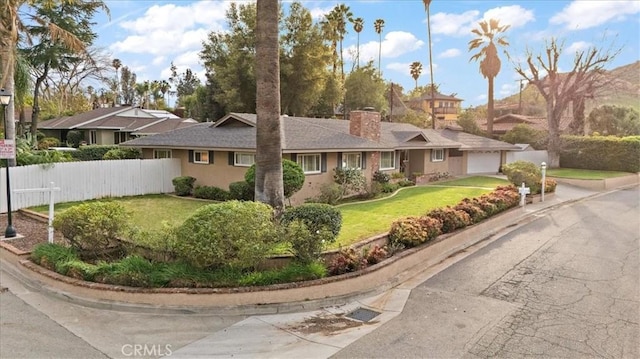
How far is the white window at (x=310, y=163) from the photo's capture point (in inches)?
761

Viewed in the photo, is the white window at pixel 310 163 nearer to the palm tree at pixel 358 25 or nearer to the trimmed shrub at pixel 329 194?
the trimmed shrub at pixel 329 194

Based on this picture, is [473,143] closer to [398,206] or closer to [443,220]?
[398,206]

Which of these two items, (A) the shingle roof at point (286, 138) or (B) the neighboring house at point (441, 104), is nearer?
(A) the shingle roof at point (286, 138)

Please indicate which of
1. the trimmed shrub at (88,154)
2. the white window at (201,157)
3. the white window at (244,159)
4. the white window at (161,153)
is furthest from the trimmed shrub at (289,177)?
the trimmed shrub at (88,154)

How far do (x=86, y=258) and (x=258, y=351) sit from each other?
19.8 feet

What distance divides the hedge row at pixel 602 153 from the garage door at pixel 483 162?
7.03m

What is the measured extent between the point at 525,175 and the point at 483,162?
1274 cm

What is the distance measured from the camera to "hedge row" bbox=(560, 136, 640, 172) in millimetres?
33781

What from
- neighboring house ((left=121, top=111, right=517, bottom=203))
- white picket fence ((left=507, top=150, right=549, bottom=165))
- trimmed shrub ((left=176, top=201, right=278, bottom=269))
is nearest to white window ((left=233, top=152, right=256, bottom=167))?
neighboring house ((left=121, top=111, right=517, bottom=203))

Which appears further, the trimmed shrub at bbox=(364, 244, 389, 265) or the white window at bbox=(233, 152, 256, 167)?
the white window at bbox=(233, 152, 256, 167)

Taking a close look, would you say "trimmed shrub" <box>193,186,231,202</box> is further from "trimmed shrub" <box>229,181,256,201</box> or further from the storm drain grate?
the storm drain grate

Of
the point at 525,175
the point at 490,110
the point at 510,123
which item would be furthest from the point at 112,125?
the point at 510,123

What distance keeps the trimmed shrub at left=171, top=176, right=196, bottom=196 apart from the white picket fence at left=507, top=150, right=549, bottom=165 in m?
26.6

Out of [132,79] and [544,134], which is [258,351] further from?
[132,79]
